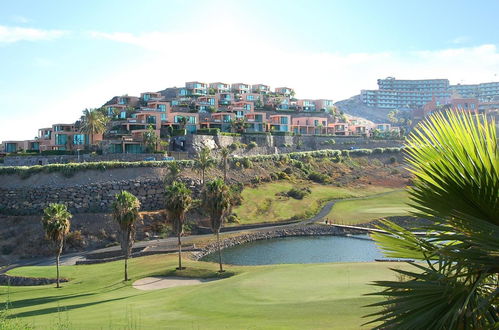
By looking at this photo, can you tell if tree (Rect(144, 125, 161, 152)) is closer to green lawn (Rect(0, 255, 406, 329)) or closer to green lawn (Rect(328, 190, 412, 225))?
green lawn (Rect(328, 190, 412, 225))

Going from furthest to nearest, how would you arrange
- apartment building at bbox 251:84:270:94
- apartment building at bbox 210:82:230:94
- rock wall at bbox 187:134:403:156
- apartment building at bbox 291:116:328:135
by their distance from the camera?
apartment building at bbox 251:84:270:94, apartment building at bbox 210:82:230:94, apartment building at bbox 291:116:328:135, rock wall at bbox 187:134:403:156

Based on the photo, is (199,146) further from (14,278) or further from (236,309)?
(236,309)

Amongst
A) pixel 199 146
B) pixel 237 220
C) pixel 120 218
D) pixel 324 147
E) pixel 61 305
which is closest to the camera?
pixel 61 305

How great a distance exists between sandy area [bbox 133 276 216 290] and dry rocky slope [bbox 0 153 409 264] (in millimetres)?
25475

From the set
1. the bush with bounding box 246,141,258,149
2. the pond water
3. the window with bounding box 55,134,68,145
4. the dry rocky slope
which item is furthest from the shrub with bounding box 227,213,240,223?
the window with bounding box 55,134,68,145

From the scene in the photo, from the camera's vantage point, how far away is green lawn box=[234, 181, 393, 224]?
7419 cm

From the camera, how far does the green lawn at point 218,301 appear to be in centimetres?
2143

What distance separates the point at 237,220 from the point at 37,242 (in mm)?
27878

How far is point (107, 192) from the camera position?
241 feet

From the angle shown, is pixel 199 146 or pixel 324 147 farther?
pixel 324 147

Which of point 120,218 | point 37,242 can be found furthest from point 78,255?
point 120,218

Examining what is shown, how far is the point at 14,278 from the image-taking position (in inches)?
1748

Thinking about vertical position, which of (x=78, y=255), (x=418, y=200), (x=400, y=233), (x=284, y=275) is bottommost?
(x=78, y=255)

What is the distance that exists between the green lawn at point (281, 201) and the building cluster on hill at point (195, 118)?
76.8 ft
